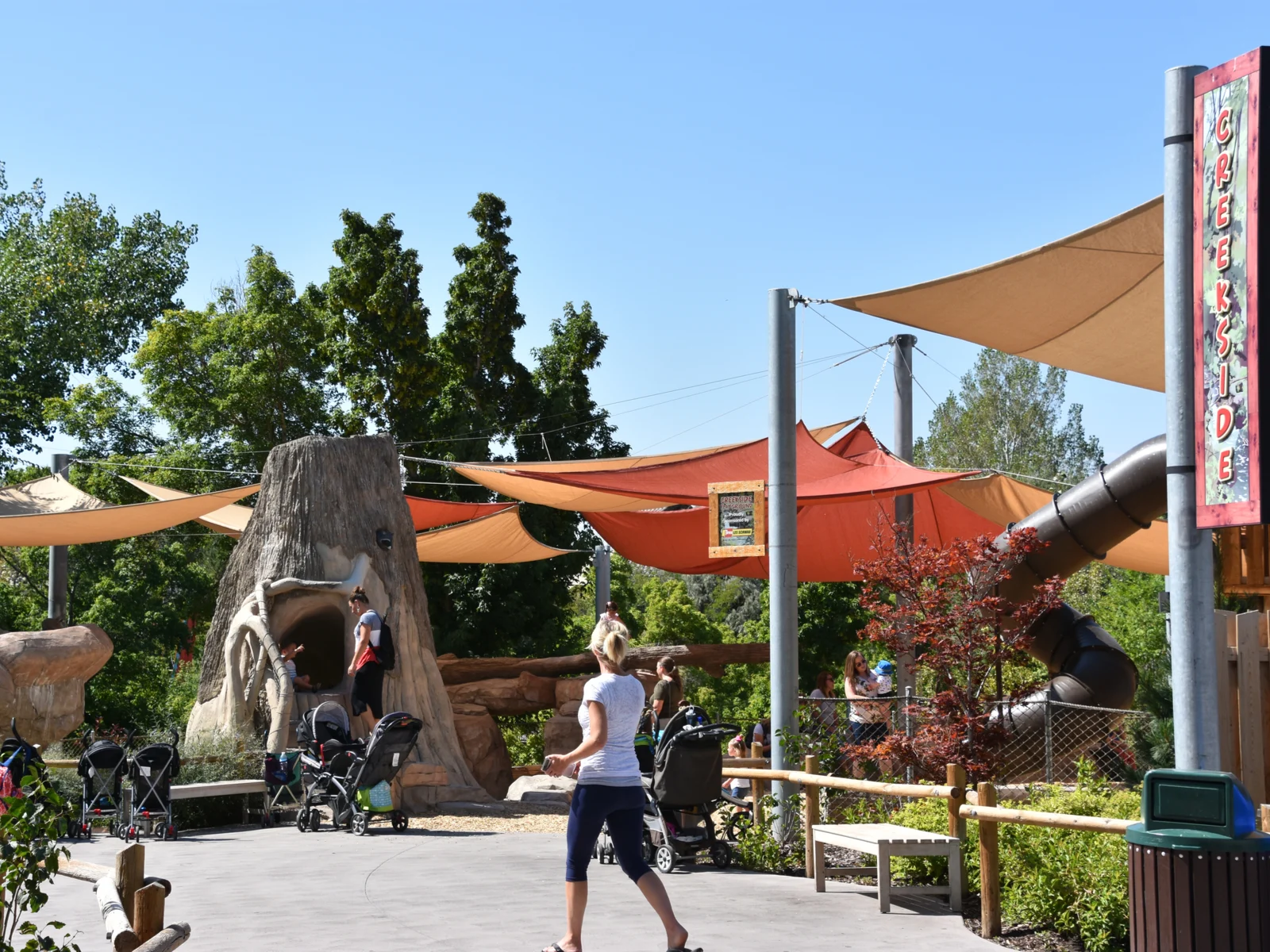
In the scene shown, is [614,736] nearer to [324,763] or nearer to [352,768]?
→ [352,768]

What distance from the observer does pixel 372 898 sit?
6.46 meters

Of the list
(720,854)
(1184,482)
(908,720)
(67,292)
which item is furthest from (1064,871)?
(67,292)

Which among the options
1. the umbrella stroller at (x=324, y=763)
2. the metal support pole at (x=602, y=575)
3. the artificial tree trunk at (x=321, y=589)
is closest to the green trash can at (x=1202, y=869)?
the umbrella stroller at (x=324, y=763)

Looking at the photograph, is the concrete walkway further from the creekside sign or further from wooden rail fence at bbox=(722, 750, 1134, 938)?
the creekside sign

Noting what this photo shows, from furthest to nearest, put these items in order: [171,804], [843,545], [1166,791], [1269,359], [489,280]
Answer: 1. [489,280]
2. [843,545]
3. [171,804]
4. [1269,359]
5. [1166,791]

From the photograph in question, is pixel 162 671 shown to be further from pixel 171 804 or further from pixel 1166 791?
pixel 1166 791

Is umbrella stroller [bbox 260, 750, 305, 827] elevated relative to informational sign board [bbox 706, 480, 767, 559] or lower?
lower

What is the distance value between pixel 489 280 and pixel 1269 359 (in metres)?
17.7

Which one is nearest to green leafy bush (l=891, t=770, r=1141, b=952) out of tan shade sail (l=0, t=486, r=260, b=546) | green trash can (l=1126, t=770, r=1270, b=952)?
green trash can (l=1126, t=770, r=1270, b=952)

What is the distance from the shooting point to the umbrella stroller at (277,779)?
405 inches

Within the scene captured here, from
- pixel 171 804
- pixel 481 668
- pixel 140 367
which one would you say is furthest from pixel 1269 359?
pixel 140 367

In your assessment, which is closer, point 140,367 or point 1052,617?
point 1052,617

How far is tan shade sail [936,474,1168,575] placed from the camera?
1271 cm

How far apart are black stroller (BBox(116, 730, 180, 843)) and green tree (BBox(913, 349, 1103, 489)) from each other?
106 ft
